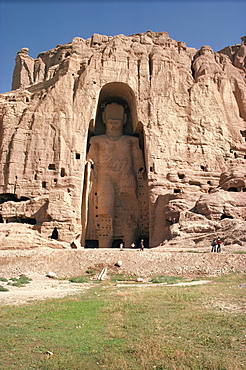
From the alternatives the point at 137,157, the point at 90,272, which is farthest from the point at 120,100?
the point at 90,272

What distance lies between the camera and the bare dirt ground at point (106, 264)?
1691 centimetres

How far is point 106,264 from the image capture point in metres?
19.6

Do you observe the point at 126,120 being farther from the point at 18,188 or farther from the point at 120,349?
the point at 120,349

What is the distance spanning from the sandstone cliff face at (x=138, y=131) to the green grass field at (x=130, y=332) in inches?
629

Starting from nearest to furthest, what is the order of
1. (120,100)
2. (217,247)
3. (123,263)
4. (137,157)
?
(123,263) < (217,247) < (137,157) < (120,100)

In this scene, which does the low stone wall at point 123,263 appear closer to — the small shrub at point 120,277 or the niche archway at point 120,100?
the small shrub at point 120,277

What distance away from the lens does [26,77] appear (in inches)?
1927

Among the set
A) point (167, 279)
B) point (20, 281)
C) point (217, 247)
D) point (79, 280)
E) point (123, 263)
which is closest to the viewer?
point (167, 279)

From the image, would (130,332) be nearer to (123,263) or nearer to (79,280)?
(79,280)

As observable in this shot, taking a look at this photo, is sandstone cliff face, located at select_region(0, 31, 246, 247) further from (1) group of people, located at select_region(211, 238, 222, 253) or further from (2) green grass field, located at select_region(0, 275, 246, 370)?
(2) green grass field, located at select_region(0, 275, 246, 370)

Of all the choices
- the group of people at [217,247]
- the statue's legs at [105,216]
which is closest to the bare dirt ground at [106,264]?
the group of people at [217,247]

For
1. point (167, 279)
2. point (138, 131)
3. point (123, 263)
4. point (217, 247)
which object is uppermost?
point (138, 131)

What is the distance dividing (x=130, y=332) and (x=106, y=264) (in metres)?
11.9

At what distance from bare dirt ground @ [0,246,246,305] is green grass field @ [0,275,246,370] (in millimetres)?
4564
